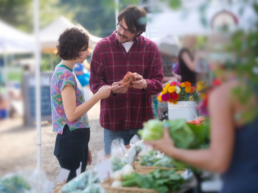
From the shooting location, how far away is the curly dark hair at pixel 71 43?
209 cm

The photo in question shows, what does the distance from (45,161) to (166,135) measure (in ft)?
12.8

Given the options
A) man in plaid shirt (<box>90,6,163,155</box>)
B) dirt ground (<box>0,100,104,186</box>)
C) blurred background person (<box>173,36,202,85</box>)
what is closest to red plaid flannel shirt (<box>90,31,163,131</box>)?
man in plaid shirt (<box>90,6,163,155</box>)

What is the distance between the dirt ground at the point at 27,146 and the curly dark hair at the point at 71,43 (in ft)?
7.71

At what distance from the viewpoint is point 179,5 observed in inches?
42.9

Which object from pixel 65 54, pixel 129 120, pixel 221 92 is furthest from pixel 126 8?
pixel 221 92

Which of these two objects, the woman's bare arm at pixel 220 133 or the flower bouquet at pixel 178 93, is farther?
the flower bouquet at pixel 178 93

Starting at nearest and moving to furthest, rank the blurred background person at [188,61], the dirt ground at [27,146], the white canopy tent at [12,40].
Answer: the blurred background person at [188,61]
the dirt ground at [27,146]
the white canopy tent at [12,40]

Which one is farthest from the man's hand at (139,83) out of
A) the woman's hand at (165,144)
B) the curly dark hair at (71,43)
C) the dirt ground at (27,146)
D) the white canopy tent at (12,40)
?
the white canopy tent at (12,40)

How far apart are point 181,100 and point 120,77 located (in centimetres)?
92

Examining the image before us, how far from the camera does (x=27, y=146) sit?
5.98 meters

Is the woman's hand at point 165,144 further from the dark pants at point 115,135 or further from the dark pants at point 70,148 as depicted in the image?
the dark pants at point 115,135

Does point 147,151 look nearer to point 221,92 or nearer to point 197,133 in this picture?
point 197,133

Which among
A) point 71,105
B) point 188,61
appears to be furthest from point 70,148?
point 188,61

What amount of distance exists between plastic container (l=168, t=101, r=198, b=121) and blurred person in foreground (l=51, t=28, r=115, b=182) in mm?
1139
